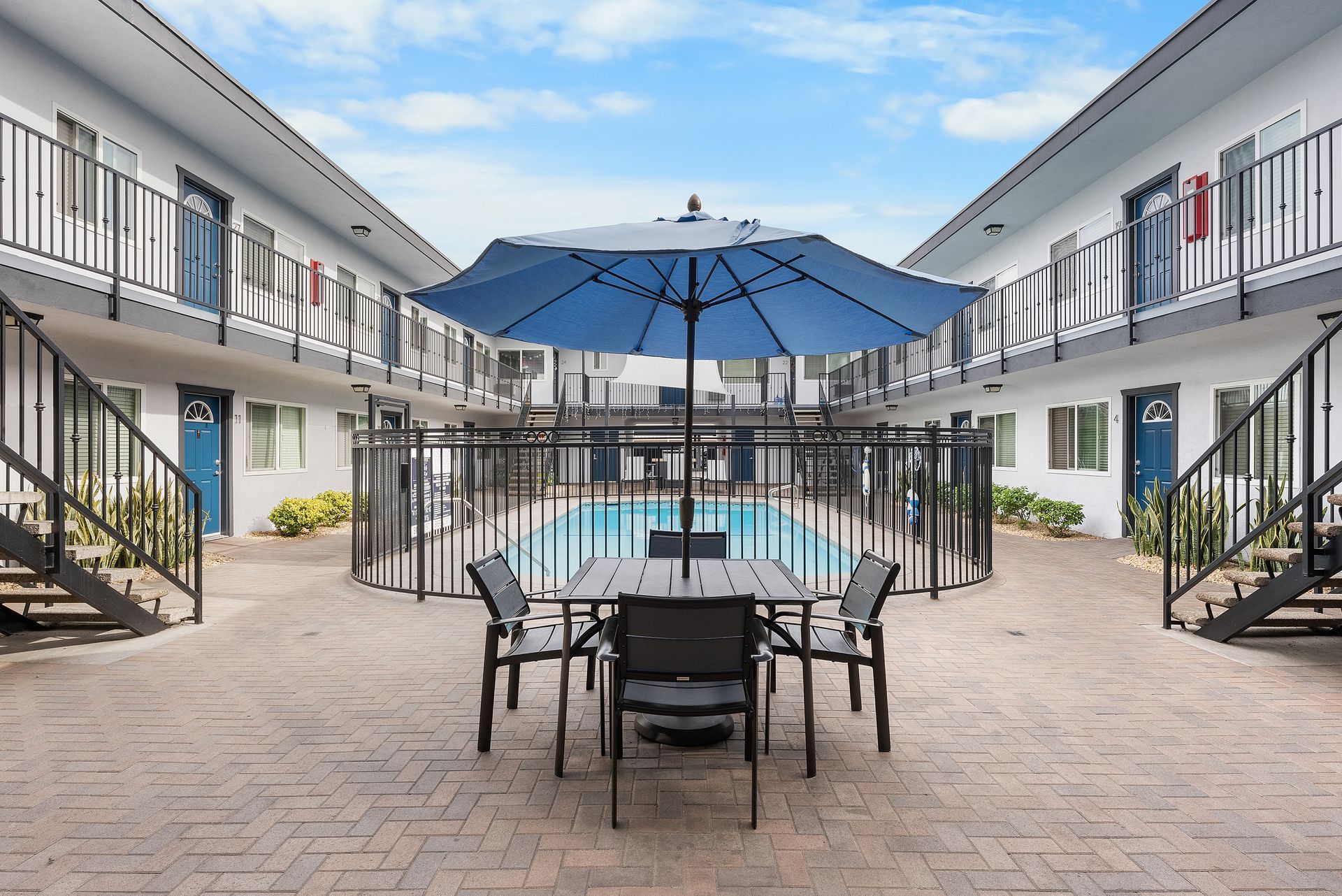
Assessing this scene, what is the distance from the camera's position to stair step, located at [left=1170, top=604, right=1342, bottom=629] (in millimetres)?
5000

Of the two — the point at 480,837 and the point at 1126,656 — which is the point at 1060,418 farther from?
the point at 480,837

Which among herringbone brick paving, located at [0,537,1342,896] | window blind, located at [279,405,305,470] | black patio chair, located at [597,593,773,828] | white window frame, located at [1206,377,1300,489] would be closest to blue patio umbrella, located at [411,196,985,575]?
black patio chair, located at [597,593,773,828]

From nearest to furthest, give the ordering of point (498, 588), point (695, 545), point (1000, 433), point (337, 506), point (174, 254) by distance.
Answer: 1. point (498, 588)
2. point (695, 545)
3. point (174, 254)
4. point (337, 506)
5. point (1000, 433)

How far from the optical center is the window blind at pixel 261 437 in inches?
453

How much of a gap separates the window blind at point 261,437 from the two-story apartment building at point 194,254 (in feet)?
0.11

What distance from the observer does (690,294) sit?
3975 millimetres

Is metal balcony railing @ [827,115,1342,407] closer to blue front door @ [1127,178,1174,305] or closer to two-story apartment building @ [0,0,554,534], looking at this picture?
blue front door @ [1127,178,1174,305]

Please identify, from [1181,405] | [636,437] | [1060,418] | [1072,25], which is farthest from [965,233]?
[1072,25]

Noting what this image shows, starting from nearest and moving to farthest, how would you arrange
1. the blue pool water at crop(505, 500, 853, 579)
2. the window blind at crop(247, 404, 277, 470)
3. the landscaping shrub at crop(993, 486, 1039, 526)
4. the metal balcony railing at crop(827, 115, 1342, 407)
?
the metal balcony railing at crop(827, 115, 1342, 407)
the blue pool water at crop(505, 500, 853, 579)
the window blind at crop(247, 404, 277, 470)
the landscaping shrub at crop(993, 486, 1039, 526)

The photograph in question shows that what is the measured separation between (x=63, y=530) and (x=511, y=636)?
3117 millimetres

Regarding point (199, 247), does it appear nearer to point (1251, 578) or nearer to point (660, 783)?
point (660, 783)

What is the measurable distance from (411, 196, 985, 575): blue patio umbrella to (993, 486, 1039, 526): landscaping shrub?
322 inches

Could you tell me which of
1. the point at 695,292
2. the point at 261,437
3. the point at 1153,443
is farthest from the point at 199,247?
the point at 1153,443

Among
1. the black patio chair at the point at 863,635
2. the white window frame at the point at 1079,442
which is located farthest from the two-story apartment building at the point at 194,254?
the white window frame at the point at 1079,442
